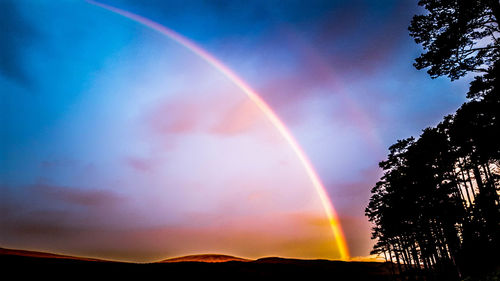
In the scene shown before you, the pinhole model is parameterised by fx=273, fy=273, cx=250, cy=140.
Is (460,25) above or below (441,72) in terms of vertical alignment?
above

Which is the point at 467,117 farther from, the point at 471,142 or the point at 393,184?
the point at 393,184

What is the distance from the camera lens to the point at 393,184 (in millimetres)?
28781

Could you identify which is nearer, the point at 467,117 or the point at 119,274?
the point at 467,117

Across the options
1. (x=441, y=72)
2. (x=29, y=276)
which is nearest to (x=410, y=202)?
(x=441, y=72)

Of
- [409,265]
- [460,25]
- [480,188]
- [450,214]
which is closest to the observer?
[460,25]

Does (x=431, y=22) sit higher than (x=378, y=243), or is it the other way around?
(x=431, y=22)

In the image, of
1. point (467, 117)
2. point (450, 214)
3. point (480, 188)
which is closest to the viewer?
point (467, 117)

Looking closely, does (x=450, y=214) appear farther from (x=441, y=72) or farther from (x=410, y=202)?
(x=441, y=72)

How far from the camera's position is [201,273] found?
28531mm

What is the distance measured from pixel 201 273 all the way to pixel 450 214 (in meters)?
24.3

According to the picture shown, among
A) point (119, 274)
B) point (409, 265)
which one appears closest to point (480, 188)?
point (409, 265)

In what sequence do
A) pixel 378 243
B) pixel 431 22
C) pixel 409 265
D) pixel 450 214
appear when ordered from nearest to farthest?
pixel 431 22 < pixel 450 214 < pixel 409 265 < pixel 378 243

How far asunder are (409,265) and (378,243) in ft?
14.9

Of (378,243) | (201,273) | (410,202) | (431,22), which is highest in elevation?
(431,22)
